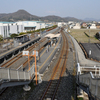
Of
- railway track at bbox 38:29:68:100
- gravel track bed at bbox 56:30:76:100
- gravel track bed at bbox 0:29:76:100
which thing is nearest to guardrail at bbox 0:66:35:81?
gravel track bed at bbox 0:29:76:100

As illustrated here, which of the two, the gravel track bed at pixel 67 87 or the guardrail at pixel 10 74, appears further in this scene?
the gravel track bed at pixel 67 87

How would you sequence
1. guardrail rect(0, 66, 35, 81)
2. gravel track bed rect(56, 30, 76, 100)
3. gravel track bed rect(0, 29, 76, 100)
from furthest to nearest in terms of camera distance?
gravel track bed rect(56, 30, 76, 100)
gravel track bed rect(0, 29, 76, 100)
guardrail rect(0, 66, 35, 81)

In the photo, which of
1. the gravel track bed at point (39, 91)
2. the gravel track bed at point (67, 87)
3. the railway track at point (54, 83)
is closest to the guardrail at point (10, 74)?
the gravel track bed at point (39, 91)

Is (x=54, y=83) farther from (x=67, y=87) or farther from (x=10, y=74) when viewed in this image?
(x=10, y=74)

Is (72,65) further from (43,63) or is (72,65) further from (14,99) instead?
(14,99)

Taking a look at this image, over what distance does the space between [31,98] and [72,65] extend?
647 cm

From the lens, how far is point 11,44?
15.7m

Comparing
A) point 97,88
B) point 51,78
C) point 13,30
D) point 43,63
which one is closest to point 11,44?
point 43,63

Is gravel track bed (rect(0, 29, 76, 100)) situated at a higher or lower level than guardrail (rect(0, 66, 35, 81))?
lower

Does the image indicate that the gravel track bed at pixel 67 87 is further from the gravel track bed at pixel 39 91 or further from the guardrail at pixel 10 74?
the guardrail at pixel 10 74

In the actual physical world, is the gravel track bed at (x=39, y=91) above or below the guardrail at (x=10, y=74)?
below

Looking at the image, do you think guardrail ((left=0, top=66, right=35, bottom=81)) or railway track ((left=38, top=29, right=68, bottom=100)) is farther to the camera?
railway track ((left=38, top=29, right=68, bottom=100))

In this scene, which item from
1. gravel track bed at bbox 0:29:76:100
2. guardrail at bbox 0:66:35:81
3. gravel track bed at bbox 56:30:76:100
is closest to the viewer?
guardrail at bbox 0:66:35:81

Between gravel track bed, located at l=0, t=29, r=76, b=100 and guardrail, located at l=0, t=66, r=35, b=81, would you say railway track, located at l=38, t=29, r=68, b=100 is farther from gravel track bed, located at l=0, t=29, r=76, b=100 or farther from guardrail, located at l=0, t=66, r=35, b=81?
guardrail, located at l=0, t=66, r=35, b=81
